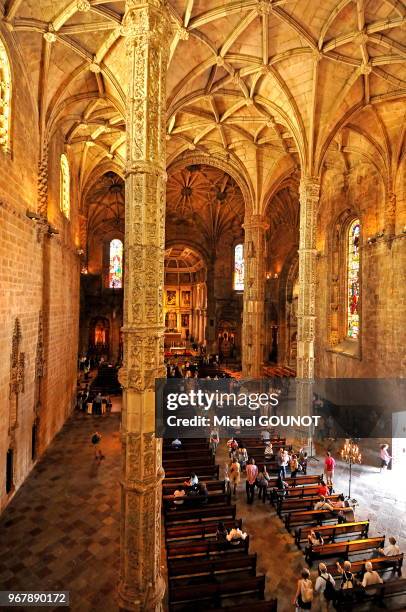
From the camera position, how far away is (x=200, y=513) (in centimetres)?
1027

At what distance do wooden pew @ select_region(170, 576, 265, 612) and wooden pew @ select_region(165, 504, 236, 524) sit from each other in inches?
103

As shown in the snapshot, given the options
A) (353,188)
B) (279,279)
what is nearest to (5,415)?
(353,188)

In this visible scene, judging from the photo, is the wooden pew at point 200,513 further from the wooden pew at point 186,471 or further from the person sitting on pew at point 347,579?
the person sitting on pew at point 347,579

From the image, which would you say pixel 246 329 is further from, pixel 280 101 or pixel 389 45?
pixel 389 45

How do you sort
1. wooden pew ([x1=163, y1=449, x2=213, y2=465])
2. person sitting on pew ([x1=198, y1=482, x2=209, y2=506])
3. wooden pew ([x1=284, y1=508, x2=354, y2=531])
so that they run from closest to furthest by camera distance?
wooden pew ([x1=284, y1=508, x2=354, y2=531]), person sitting on pew ([x1=198, y1=482, x2=209, y2=506]), wooden pew ([x1=163, y1=449, x2=213, y2=465])

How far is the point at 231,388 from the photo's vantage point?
21.3 metres

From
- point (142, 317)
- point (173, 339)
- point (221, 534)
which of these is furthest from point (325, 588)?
point (173, 339)

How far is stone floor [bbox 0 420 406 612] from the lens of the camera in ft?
26.6

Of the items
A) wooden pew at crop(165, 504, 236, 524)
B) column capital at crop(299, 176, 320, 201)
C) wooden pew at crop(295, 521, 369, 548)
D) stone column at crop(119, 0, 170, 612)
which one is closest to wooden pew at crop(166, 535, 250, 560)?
wooden pew at crop(165, 504, 236, 524)

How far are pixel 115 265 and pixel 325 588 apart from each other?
31.5m

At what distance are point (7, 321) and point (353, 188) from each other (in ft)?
60.5

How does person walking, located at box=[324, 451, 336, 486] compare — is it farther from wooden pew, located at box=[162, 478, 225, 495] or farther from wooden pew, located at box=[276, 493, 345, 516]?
wooden pew, located at box=[162, 478, 225, 495]

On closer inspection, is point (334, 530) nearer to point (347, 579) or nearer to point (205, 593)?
point (347, 579)

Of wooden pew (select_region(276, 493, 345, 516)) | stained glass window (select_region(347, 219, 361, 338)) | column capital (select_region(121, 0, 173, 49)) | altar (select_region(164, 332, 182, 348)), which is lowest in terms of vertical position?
wooden pew (select_region(276, 493, 345, 516))
